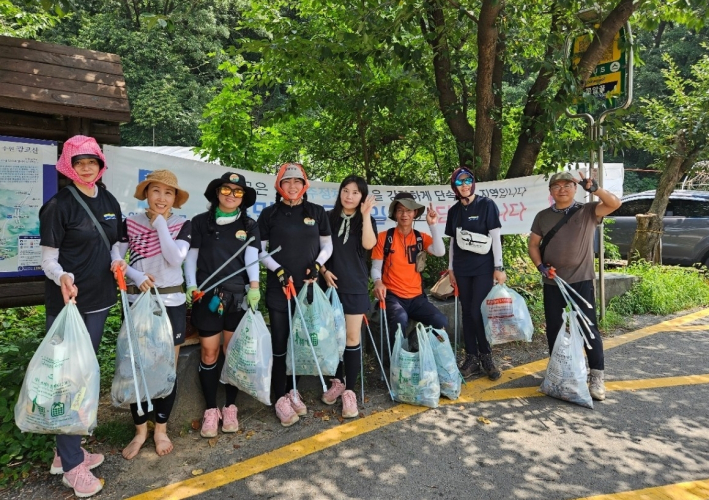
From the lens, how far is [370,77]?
17.8 ft

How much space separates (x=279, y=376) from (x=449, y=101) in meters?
3.85

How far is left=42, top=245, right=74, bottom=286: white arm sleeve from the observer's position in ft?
8.64

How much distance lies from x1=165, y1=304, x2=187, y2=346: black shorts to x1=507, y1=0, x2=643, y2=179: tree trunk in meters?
4.00

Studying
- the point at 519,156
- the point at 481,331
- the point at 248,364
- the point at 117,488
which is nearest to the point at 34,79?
the point at 248,364

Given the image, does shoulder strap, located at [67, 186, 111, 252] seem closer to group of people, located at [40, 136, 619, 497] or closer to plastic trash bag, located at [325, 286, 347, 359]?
group of people, located at [40, 136, 619, 497]

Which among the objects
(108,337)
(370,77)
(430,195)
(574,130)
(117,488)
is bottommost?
(117,488)

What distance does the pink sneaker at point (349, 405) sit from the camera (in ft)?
11.9

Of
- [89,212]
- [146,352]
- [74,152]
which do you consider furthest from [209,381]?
[74,152]

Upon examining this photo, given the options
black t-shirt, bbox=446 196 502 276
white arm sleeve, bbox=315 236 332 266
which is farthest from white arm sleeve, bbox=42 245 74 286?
black t-shirt, bbox=446 196 502 276

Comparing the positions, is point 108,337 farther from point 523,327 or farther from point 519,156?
point 519,156

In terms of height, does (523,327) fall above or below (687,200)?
below

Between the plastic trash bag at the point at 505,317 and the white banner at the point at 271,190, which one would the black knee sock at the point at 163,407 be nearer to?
the white banner at the point at 271,190

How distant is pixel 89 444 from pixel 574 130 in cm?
602

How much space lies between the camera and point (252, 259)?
11.3 ft
